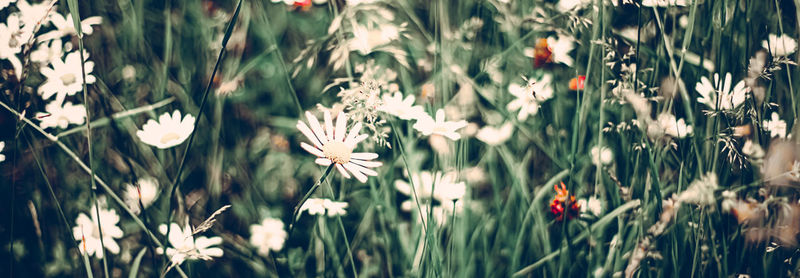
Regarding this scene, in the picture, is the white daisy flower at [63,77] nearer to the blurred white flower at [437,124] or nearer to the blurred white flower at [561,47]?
the blurred white flower at [437,124]

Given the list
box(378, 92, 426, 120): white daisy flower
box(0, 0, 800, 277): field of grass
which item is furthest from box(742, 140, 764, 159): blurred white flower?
box(378, 92, 426, 120): white daisy flower

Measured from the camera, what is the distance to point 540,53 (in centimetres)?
73

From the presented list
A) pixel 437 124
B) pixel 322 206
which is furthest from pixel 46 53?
pixel 437 124

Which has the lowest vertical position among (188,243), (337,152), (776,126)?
(188,243)

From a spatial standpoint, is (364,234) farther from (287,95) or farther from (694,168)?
(694,168)

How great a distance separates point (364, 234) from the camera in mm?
657

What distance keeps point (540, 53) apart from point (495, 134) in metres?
0.15

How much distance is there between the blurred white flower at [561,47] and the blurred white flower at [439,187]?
220 millimetres

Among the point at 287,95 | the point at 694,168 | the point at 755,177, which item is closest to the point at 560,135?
the point at 694,168

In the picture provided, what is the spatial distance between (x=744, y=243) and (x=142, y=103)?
Answer: 85 centimetres

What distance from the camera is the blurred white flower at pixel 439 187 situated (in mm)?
631

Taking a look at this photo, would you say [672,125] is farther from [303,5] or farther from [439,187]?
[303,5]

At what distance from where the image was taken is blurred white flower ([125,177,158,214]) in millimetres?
615

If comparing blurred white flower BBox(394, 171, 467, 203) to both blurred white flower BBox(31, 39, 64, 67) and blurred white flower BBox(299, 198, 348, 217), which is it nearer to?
blurred white flower BBox(299, 198, 348, 217)
